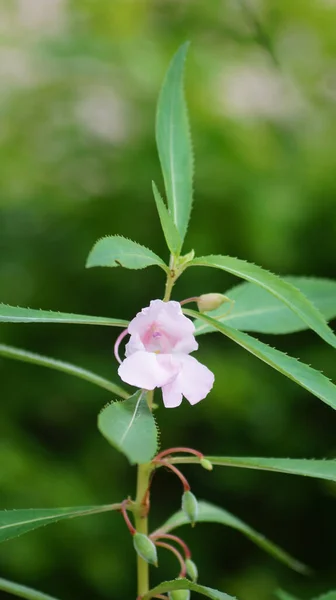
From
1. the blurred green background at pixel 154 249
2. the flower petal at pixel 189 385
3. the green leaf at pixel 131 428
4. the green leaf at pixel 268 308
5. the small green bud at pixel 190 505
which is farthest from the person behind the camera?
the blurred green background at pixel 154 249

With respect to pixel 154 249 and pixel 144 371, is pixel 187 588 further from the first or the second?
pixel 154 249

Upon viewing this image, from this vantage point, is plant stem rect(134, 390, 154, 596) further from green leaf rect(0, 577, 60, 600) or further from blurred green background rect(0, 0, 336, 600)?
blurred green background rect(0, 0, 336, 600)

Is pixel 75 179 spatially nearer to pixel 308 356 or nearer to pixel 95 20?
pixel 95 20

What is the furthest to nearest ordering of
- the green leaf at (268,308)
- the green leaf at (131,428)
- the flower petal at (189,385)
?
the green leaf at (268,308), the flower petal at (189,385), the green leaf at (131,428)

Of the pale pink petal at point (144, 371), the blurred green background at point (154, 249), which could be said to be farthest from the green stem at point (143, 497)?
the blurred green background at point (154, 249)

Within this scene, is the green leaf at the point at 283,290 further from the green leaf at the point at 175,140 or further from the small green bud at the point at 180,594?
the small green bud at the point at 180,594

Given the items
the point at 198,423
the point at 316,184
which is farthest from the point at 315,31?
the point at 198,423

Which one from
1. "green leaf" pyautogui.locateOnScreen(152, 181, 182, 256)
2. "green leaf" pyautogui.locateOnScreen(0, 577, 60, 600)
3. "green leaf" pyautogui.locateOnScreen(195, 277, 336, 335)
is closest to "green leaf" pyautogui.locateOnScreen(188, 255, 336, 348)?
"green leaf" pyautogui.locateOnScreen(152, 181, 182, 256)
